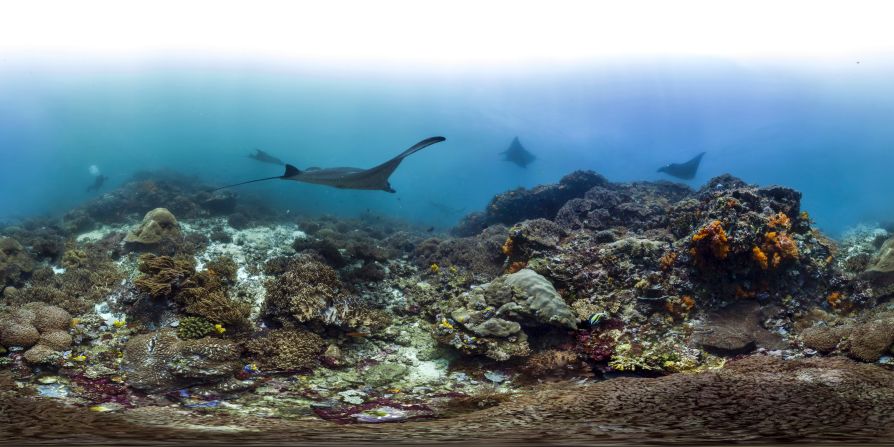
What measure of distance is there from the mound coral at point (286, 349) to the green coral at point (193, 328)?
79cm

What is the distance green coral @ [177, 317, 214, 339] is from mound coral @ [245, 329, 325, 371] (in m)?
0.79

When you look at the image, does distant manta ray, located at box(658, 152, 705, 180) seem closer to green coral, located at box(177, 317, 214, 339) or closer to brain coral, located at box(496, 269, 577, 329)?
brain coral, located at box(496, 269, 577, 329)

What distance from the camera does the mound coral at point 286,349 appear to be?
5.29 metres

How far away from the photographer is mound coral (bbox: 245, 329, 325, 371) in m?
5.29

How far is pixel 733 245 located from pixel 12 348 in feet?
36.6

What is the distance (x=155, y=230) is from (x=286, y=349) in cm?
664

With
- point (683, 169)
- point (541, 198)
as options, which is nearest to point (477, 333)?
point (541, 198)

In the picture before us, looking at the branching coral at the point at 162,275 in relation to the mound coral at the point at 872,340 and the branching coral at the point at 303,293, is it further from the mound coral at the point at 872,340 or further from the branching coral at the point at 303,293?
the mound coral at the point at 872,340

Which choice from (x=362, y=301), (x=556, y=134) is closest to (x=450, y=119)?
(x=556, y=134)

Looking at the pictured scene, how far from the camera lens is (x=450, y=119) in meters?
79.1

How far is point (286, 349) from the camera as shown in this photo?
5508 millimetres

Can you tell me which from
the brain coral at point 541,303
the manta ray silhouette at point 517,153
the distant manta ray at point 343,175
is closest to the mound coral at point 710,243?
the brain coral at point 541,303

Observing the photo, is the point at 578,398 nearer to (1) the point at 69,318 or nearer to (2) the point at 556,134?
(1) the point at 69,318

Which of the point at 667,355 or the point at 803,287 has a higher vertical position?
the point at 803,287
